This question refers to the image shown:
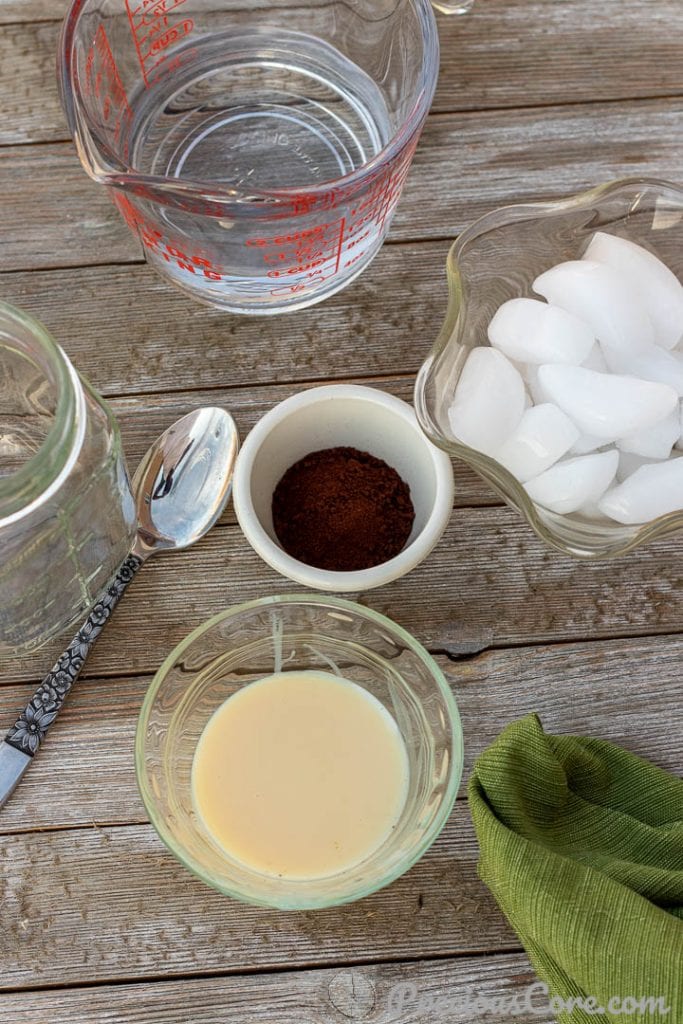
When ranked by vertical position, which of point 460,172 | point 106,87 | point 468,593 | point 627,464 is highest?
point 106,87

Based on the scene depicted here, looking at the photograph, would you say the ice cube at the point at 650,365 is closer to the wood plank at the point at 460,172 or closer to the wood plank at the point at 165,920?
the wood plank at the point at 460,172

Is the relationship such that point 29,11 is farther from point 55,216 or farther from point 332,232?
point 332,232

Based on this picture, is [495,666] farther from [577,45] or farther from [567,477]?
[577,45]

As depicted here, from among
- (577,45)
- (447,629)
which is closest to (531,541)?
(447,629)

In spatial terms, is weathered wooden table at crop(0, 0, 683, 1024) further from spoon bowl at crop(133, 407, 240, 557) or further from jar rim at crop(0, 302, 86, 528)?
jar rim at crop(0, 302, 86, 528)

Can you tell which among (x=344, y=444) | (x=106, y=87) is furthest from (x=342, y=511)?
(x=106, y=87)

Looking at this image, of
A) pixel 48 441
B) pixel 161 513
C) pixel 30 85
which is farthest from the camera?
pixel 30 85

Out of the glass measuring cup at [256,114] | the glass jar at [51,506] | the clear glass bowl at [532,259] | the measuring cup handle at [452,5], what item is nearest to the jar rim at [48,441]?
the glass jar at [51,506]
